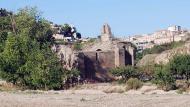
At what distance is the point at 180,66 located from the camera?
55.1m

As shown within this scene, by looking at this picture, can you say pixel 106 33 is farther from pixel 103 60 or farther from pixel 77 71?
pixel 77 71

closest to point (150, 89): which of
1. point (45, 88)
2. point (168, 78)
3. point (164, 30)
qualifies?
point (168, 78)

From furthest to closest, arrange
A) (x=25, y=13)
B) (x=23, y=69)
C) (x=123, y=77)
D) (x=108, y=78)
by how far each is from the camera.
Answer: (x=25, y=13), (x=108, y=78), (x=123, y=77), (x=23, y=69)

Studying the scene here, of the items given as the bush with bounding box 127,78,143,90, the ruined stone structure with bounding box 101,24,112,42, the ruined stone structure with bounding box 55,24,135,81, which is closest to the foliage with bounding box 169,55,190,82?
the bush with bounding box 127,78,143,90

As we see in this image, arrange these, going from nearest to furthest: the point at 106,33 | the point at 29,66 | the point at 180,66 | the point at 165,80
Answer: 1. the point at 165,80
2. the point at 29,66
3. the point at 180,66
4. the point at 106,33

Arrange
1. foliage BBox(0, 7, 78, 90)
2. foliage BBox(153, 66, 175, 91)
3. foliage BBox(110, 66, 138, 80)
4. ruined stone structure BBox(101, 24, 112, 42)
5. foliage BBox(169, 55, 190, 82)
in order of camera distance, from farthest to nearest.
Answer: ruined stone structure BBox(101, 24, 112, 42), foliage BBox(110, 66, 138, 80), foliage BBox(169, 55, 190, 82), foliage BBox(0, 7, 78, 90), foliage BBox(153, 66, 175, 91)

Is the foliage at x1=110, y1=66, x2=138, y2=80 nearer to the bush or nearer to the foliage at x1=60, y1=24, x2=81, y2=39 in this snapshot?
the bush

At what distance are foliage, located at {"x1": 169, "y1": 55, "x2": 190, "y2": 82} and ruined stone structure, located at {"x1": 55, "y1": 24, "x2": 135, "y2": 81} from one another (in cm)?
1593

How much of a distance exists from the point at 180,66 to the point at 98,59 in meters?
18.1

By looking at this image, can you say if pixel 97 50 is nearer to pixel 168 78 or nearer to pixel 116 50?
pixel 116 50

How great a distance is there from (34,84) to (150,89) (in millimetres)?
11662

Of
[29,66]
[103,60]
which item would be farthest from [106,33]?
[29,66]

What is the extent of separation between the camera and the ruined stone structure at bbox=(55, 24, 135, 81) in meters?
69.2

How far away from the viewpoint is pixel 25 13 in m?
75.8
